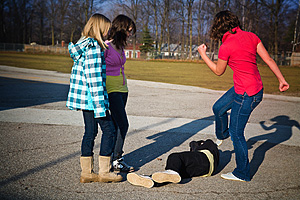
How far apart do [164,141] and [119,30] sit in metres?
2.31

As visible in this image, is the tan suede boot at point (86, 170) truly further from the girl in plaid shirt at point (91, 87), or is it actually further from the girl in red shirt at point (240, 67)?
the girl in red shirt at point (240, 67)

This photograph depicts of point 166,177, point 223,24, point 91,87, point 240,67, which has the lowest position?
point 166,177

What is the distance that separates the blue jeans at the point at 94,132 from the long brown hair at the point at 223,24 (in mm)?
1541

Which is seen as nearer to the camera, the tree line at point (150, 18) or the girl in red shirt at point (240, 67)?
the girl in red shirt at point (240, 67)

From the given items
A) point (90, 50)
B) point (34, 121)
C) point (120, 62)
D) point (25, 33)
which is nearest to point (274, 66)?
point (120, 62)

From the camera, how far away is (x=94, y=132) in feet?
10.9

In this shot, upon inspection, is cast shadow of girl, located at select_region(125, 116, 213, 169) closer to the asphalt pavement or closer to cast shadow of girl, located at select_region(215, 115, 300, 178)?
the asphalt pavement

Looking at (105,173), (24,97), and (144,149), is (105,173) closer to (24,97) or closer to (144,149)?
(144,149)

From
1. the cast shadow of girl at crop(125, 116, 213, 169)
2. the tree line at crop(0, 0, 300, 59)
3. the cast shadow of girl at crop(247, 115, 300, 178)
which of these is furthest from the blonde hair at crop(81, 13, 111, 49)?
the tree line at crop(0, 0, 300, 59)

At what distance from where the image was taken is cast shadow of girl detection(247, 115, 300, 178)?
433cm

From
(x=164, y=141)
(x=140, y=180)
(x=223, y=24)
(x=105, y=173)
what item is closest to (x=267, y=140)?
(x=164, y=141)

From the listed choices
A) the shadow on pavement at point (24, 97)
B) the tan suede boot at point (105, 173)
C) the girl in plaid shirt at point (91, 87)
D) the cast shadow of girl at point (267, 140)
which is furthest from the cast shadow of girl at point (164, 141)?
the shadow on pavement at point (24, 97)

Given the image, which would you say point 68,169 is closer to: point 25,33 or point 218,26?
point 218,26

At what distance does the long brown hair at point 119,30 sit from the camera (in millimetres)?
3455
